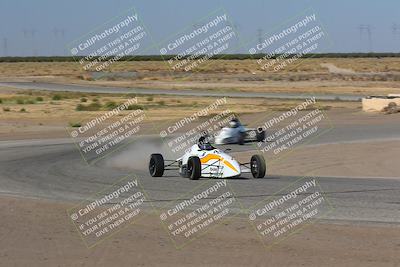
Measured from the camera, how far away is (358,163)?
2830 centimetres

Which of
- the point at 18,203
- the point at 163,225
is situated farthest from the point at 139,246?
the point at 18,203

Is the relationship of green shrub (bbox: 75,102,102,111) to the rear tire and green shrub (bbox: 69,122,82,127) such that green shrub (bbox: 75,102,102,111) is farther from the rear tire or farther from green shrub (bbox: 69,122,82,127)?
the rear tire

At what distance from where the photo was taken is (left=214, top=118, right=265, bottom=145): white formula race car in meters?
35.6

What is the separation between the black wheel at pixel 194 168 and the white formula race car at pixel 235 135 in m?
13.4

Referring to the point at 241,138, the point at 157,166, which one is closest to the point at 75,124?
the point at 241,138

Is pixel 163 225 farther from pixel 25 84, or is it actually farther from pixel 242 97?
pixel 25 84

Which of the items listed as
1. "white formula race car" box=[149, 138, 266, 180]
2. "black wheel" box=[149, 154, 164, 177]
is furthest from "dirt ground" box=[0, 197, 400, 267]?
"black wheel" box=[149, 154, 164, 177]

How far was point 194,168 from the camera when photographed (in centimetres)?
2183

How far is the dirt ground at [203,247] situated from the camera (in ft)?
38.4

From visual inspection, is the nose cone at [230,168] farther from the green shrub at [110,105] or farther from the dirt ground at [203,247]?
the green shrub at [110,105]

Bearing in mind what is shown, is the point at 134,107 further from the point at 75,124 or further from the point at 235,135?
the point at 235,135

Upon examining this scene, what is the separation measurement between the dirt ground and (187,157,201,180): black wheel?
6.41 meters

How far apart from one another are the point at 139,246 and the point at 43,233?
2.11 meters

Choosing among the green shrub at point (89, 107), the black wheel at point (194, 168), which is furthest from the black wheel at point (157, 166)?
the green shrub at point (89, 107)
